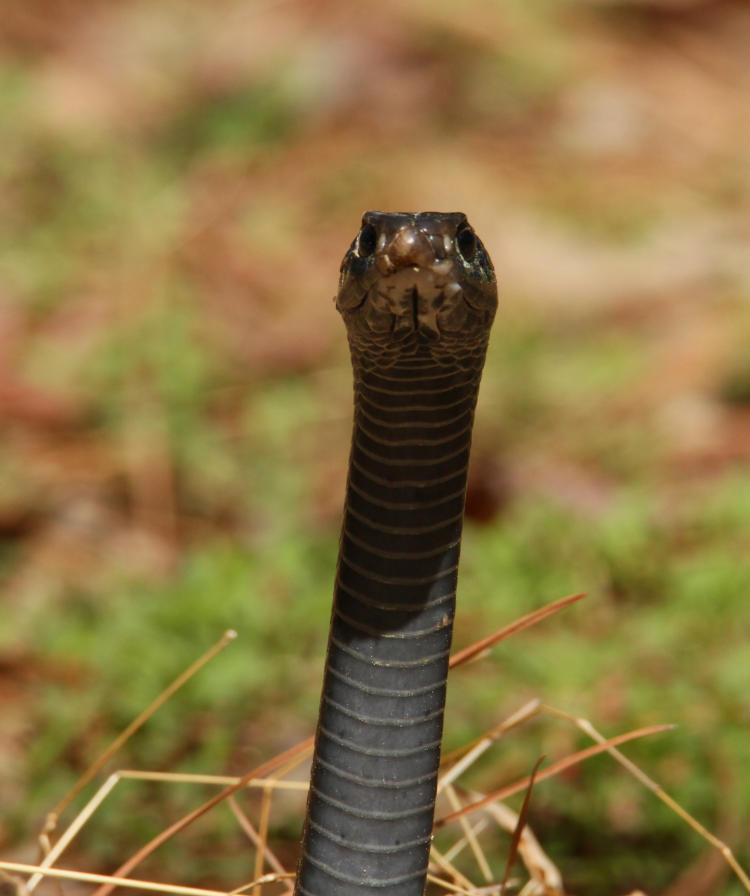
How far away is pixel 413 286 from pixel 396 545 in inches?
12.5

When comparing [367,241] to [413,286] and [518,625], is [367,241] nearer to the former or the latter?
[413,286]

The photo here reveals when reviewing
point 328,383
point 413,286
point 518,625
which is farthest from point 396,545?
point 328,383

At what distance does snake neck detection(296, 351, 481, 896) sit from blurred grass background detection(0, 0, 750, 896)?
91 cm

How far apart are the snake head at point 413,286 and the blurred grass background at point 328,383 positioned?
141cm

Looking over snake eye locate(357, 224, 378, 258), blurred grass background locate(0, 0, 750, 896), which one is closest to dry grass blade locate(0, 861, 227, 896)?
blurred grass background locate(0, 0, 750, 896)

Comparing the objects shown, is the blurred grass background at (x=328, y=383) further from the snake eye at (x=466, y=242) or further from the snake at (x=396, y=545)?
the snake eye at (x=466, y=242)

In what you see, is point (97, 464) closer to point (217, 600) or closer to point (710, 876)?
point (217, 600)

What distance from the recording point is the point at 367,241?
1.51 m

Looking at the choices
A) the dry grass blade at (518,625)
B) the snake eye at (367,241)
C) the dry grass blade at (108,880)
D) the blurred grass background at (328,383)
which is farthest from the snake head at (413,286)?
the blurred grass background at (328,383)

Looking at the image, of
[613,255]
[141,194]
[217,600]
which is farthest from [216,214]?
[217,600]

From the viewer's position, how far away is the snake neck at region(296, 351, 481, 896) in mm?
1533

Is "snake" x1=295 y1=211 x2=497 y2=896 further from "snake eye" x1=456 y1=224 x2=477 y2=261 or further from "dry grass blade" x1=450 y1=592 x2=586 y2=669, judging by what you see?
"dry grass blade" x1=450 y1=592 x2=586 y2=669

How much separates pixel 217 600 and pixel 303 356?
2.01m

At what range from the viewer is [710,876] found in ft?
8.00
